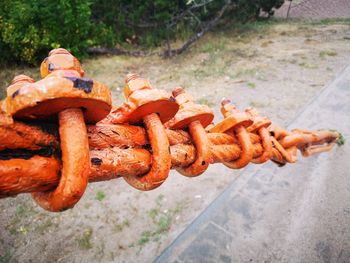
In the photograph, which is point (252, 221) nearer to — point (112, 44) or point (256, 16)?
point (112, 44)

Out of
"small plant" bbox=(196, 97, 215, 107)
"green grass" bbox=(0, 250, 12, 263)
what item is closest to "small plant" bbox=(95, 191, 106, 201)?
"green grass" bbox=(0, 250, 12, 263)

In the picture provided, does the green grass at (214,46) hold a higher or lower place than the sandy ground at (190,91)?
higher

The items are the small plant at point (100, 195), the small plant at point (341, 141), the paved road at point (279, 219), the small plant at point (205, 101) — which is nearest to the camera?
the paved road at point (279, 219)

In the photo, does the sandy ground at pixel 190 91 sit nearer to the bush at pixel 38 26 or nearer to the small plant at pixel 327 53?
the small plant at pixel 327 53

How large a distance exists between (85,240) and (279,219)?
1.59 m

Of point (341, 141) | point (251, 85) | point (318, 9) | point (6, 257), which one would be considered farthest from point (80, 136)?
point (318, 9)

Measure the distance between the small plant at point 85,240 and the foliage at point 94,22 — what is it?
14.0 ft

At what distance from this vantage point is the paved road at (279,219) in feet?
5.78

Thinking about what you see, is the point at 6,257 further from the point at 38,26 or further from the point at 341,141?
the point at 38,26

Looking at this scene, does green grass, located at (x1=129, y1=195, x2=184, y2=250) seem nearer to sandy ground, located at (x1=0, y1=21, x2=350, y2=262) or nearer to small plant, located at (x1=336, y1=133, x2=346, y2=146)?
sandy ground, located at (x1=0, y1=21, x2=350, y2=262)

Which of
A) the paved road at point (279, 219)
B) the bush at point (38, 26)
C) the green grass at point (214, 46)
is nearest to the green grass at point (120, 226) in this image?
the paved road at point (279, 219)

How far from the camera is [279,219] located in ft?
6.50

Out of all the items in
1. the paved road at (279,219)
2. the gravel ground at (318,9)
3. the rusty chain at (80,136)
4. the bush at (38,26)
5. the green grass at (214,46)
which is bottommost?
the gravel ground at (318,9)

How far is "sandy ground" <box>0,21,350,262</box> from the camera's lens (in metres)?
2.55
